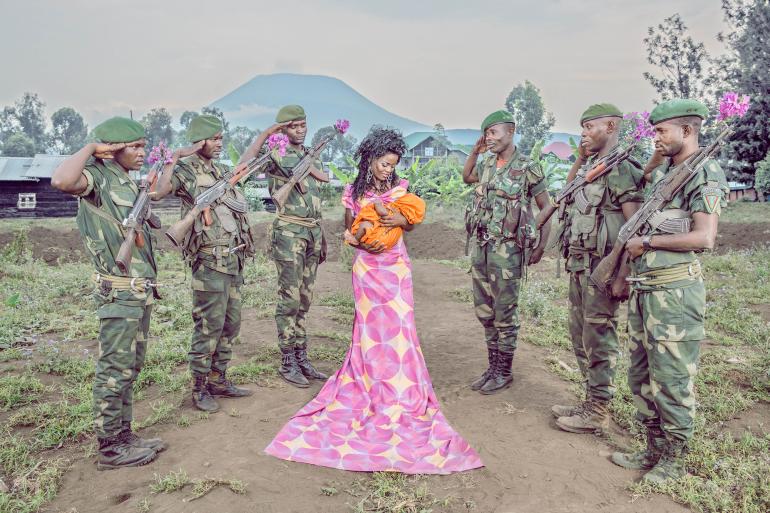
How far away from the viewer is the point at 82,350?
6258mm

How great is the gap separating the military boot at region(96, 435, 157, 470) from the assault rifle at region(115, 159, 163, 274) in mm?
1189

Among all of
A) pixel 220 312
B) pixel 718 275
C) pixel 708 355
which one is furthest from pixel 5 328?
pixel 718 275

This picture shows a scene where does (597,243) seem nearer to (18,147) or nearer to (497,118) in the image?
(497,118)

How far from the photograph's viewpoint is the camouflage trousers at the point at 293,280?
17.7 feet

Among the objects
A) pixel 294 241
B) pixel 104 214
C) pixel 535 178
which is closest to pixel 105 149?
pixel 104 214

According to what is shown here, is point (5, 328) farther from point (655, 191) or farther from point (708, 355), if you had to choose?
point (708, 355)

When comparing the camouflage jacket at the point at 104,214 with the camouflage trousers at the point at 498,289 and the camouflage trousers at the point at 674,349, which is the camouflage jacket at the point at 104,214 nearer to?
the camouflage trousers at the point at 498,289

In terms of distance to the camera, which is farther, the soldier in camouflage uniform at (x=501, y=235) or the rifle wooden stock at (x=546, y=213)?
the soldier in camouflage uniform at (x=501, y=235)

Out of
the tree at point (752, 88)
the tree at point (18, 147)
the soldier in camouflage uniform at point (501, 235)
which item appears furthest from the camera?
the tree at point (18, 147)

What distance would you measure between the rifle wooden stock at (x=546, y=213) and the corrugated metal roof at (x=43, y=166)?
23.3 metres

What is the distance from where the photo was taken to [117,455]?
151 inches

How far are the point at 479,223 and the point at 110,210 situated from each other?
3020mm

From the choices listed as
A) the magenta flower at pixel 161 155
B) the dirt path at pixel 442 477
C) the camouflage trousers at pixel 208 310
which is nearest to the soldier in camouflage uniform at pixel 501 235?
the dirt path at pixel 442 477

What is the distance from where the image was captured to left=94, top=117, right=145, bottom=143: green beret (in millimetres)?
3662
